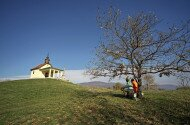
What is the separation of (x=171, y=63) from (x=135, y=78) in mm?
4242

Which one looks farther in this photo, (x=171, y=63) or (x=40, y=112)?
(x=171, y=63)

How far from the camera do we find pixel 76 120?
16.5 m

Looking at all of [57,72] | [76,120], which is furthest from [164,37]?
[57,72]

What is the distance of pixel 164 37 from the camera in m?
22.0

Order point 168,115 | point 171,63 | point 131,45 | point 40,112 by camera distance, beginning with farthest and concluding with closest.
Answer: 1. point 131,45
2. point 171,63
3. point 40,112
4. point 168,115

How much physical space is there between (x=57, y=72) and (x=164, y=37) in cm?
6551

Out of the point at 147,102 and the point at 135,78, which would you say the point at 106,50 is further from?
the point at 147,102

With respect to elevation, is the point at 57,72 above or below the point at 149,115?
above

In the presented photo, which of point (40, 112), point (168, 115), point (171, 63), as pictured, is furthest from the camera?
point (171, 63)

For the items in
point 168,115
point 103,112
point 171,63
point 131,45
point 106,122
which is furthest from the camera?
point 131,45

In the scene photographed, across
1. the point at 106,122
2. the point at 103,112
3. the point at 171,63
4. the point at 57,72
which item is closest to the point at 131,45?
the point at 171,63

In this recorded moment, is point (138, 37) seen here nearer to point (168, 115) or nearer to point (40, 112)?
point (168, 115)

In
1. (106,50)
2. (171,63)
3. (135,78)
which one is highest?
(106,50)

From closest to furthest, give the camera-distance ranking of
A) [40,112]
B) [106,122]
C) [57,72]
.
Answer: [106,122] → [40,112] → [57,72]
